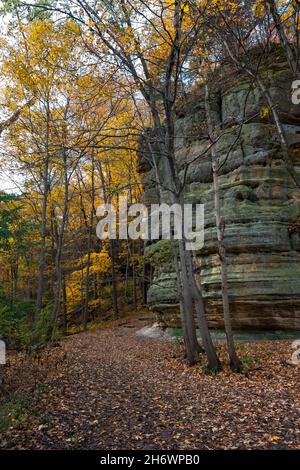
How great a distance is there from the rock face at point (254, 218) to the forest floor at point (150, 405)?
2166mm

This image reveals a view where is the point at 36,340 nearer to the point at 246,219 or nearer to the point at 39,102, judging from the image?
the point at 246,219

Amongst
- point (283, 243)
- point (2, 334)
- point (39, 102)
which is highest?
point (39, 102)

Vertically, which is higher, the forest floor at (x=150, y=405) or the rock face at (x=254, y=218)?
the rock face at (x=254, y=218)

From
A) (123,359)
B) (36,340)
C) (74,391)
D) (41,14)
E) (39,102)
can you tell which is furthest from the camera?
(39,102)

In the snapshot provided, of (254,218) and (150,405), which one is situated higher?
(254,218)

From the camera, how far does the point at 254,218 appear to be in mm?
13586

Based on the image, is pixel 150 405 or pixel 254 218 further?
pixel 254 218

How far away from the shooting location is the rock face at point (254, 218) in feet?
41.8

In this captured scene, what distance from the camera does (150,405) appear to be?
21.3ft

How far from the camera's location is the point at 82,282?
76.8ft

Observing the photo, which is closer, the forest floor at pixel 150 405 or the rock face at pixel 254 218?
the forest floor at pixel 150 405

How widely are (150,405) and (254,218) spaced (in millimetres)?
9046

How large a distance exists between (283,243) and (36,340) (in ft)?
30.7

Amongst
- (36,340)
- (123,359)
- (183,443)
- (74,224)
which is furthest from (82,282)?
(183,443)
